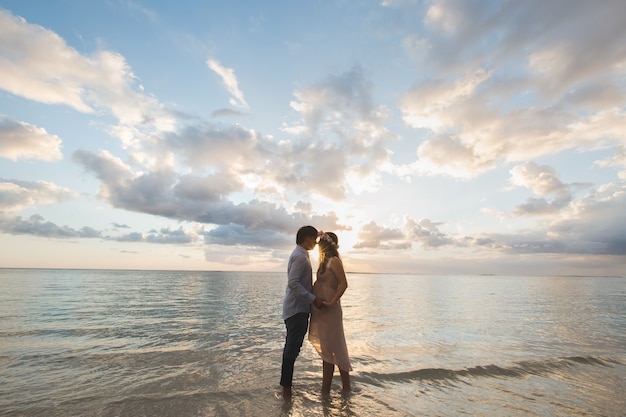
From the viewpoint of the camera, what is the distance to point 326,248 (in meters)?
6.46

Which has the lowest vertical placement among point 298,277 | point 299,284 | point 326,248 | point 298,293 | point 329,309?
point 329,309

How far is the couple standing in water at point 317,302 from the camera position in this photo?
6164 mm

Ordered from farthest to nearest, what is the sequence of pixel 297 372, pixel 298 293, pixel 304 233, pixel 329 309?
pixel 297 372 → pixel 329 309 → pixel 304 233 → pixel 298 293

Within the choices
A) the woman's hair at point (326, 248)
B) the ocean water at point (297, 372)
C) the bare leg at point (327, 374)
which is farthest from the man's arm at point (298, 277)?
the ocean water at point (297, 372)

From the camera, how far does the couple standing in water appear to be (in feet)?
20.2

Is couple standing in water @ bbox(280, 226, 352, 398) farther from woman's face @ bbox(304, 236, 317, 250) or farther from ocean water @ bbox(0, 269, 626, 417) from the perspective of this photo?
ocean water @ bbox(0, 269, 626, 417)

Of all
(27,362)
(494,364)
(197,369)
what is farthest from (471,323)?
(27,362)

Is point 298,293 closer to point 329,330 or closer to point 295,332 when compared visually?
point 295,332

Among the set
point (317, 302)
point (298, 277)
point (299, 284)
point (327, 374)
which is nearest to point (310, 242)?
point (298, 277)

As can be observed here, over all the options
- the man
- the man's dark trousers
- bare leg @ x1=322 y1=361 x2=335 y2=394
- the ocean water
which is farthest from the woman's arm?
the ocean water

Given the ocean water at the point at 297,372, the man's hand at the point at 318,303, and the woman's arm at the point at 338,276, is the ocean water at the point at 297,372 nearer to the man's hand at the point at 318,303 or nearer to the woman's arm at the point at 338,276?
the man's hand at the point at 318,303

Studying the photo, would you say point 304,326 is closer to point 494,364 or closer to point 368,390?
point 368,390

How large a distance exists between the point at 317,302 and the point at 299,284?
0.55m

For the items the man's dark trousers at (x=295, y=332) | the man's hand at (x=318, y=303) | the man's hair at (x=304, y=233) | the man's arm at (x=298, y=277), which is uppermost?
the man's hair at (x=304, y=233)
